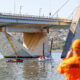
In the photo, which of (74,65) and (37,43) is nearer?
(74,65)

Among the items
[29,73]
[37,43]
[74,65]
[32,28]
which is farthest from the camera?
[37,43]

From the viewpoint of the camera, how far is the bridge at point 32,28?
79.6m

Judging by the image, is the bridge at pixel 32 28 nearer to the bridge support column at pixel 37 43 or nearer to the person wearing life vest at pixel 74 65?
the bridge support column at pixel 37 43

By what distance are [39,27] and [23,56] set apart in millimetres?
9011

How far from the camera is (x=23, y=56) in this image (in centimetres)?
8744

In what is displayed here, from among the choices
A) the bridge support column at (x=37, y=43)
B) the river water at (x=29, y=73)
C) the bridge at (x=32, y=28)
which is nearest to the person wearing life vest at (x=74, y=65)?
the river water at (x=29, y=73)

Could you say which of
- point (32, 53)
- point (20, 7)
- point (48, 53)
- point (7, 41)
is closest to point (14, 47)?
point (7, 41)

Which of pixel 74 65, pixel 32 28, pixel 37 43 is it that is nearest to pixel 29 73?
pixel 74 65

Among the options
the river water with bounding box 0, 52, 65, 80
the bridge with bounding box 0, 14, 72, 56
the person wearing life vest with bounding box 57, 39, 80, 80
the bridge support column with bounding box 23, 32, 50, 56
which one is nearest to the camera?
the person wearing life vest with bounding box 57, 39, 80, 80

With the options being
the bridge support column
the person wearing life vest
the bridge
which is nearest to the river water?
the bridge

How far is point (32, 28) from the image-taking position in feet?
291

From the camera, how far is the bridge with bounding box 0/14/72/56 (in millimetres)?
79562

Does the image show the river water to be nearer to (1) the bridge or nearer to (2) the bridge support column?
(1) the bridge

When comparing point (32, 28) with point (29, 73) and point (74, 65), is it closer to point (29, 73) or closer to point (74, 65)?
point (29, 73)
